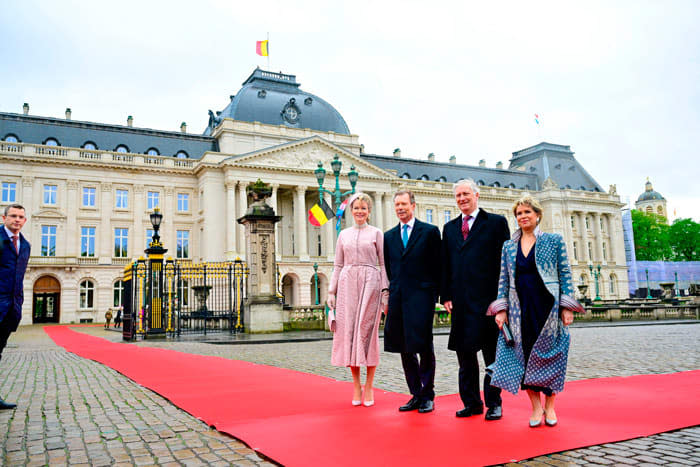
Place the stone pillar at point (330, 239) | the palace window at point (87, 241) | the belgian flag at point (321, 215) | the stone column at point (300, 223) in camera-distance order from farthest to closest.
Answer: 1. the stone pillar at point (330, 239)
2. the stone column at point (300, 223)
3. the palace window at point (87, 241)
4. the belgian flag at point (321, 215)

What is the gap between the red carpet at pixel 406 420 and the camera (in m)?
3.97

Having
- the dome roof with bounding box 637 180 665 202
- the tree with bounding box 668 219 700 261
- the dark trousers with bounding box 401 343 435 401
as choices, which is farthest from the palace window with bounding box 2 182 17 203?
the dome roof with bounding box 637 180 665 202

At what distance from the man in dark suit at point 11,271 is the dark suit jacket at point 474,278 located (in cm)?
446

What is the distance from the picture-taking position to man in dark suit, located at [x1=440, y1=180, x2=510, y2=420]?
16.7 ft

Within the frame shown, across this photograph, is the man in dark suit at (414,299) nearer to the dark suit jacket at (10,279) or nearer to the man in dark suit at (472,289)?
the man in dark suit at (472,289)

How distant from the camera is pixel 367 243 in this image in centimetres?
572

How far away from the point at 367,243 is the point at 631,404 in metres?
3.08

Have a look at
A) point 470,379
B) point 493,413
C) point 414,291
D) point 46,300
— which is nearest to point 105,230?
point 46,300

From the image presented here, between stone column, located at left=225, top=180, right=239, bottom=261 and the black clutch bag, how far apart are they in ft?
145

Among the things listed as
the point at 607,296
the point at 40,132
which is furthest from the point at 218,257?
the point at 607,296

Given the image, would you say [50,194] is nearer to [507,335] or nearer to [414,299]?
[414,299]

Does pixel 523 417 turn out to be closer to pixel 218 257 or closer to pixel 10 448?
pixel 10 448

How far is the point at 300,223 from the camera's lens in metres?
52.7

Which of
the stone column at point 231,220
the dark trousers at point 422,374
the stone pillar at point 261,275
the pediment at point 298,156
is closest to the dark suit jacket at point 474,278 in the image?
the dark trousers at point 422,374
